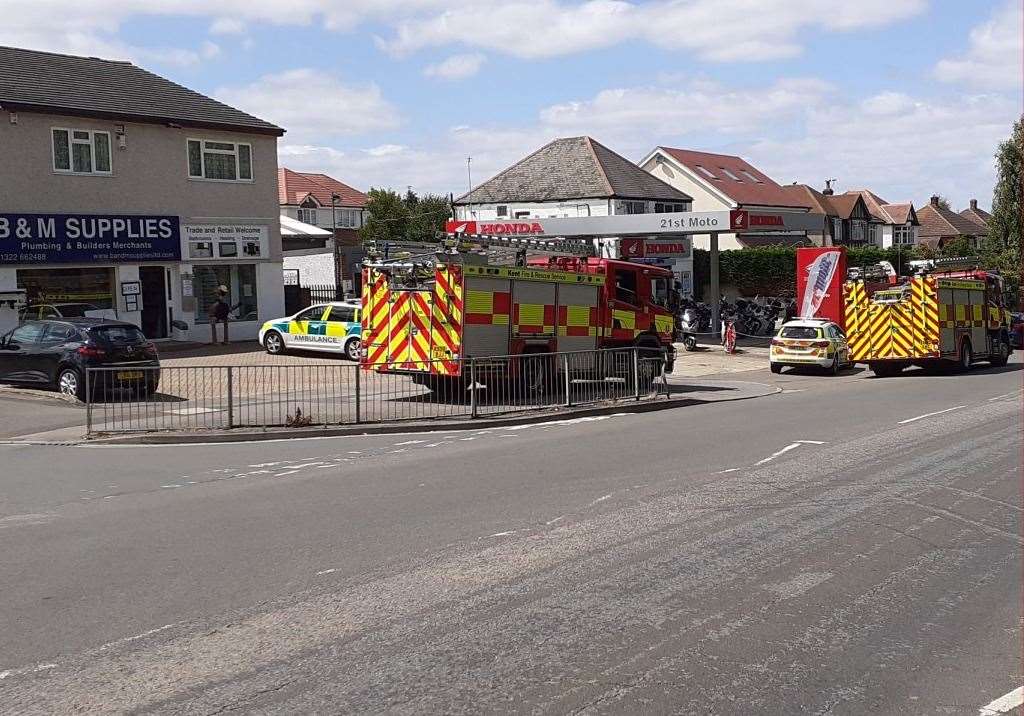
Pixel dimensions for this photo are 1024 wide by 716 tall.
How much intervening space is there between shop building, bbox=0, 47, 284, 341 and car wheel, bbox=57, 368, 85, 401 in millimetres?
8165

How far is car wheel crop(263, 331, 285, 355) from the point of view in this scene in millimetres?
28234

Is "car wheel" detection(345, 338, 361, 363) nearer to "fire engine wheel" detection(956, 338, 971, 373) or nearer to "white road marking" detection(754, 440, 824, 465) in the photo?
"white road marking" detection(754, 440, 824, 465)

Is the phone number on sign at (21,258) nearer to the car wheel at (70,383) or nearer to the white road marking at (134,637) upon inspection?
the car wheel at (70,383)

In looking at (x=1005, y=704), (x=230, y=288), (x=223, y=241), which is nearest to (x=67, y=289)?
(x=223, y=241)

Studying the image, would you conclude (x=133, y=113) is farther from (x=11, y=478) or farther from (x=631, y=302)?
(x=11, y=478)

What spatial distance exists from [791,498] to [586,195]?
45.8 m

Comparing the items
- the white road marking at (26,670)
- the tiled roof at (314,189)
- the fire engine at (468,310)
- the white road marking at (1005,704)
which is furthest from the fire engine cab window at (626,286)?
the tiled roof at (314,189)

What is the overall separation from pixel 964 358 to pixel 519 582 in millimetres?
24665

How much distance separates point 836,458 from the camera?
497 inches

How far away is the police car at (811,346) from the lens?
2816 centimetres

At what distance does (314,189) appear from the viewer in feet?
296

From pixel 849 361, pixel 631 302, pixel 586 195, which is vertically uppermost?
pixel 586 195

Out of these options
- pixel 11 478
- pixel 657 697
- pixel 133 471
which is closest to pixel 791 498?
pixel 657 697

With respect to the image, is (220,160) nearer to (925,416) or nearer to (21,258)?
(21,258)
